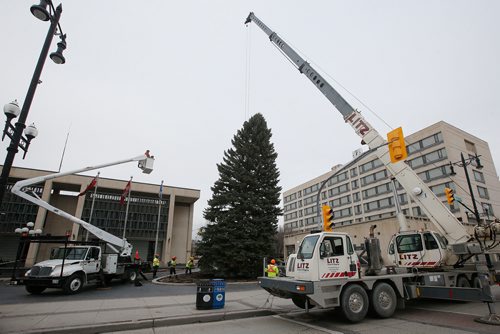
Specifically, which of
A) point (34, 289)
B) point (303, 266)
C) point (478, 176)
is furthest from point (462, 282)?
point (478, 176)

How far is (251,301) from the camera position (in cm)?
1116

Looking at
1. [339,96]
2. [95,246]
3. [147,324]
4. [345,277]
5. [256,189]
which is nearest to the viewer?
[147,324]

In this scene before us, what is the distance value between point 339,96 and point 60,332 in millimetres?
14425

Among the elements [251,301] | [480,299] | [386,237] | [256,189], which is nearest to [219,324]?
[251,301]

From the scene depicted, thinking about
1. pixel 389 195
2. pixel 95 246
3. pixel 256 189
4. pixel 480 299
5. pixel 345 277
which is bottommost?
pixel 480 299

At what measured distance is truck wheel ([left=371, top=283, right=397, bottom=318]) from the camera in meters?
8.27

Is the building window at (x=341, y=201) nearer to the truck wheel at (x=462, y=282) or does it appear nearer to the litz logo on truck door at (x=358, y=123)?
the litz logo on truck door at (x=358, y=123)

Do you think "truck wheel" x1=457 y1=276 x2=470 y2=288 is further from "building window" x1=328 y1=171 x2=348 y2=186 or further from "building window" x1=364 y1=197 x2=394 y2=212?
"building window" x1=328 y1=171 x2=348 y2=186

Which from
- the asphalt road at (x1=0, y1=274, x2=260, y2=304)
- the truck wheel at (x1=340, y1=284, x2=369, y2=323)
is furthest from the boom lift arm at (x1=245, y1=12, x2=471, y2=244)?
the asphalt road at (x1=0, y1=274, x2=260, y2=304)

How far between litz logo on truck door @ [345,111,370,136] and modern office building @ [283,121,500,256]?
60.9ft

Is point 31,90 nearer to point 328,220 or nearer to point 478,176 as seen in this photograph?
point 328,220

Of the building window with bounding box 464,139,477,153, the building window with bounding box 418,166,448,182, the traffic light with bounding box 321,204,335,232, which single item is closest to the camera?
the traffic light with bounding box 321,204,335,232

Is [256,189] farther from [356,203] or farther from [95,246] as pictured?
[356,203]

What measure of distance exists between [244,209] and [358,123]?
38.3 feet
